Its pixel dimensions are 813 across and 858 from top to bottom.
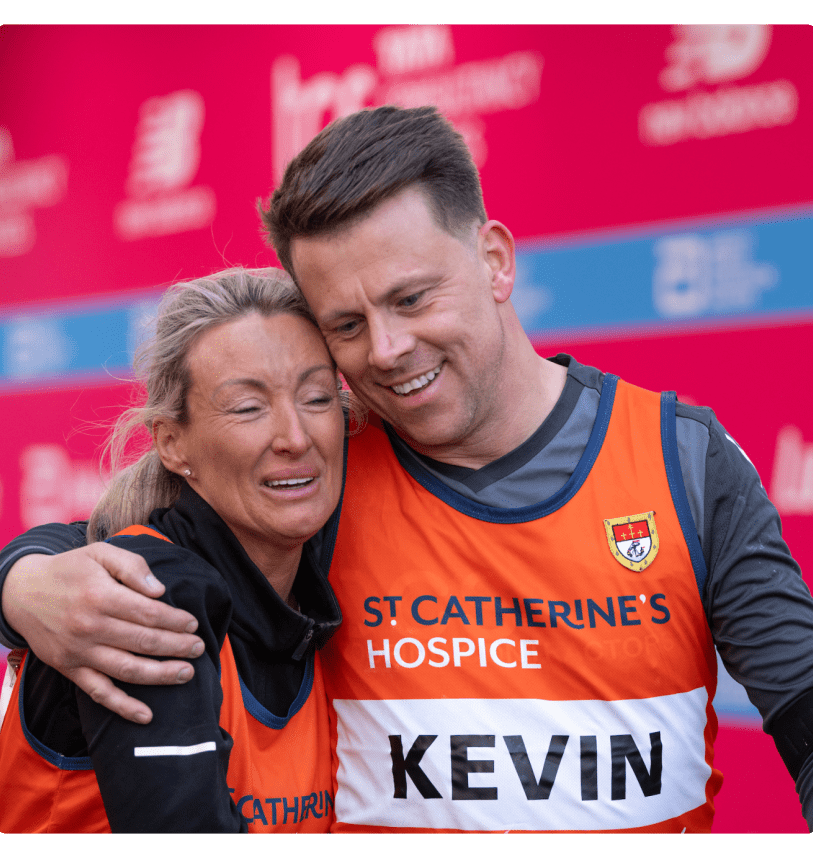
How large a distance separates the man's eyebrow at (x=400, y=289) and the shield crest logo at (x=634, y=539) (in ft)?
1.40

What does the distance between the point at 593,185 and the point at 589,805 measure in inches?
63.9

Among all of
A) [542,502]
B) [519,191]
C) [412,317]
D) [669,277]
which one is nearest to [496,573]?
[542,502]

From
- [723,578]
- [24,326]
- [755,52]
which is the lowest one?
[723,578]

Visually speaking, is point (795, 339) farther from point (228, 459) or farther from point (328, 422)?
→ point (228, 459)

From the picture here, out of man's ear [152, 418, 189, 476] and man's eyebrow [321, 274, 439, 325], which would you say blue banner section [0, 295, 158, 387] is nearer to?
man's ear [152, 418, 189, 476]

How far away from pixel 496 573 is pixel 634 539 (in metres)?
0.20

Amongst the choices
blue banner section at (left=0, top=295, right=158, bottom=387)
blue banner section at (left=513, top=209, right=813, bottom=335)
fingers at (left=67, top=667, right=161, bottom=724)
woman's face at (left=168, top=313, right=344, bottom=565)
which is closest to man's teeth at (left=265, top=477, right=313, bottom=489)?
woman's face at (left=168, top=313, right=344, bottom=565)

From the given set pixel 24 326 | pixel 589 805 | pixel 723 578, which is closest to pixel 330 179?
pixel 723 578

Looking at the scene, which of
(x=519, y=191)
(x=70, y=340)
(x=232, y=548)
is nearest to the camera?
(x=232, y=548)

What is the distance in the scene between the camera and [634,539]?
1.13m

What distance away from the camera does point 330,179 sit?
1.12 metres

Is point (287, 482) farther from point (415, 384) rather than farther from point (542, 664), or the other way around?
point (542, 664)

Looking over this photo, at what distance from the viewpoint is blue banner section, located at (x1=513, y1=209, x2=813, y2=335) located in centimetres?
195

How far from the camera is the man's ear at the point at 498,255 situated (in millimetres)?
→ 1240
